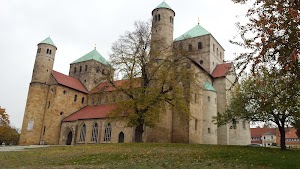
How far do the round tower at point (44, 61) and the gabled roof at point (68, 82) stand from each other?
58.0 inches

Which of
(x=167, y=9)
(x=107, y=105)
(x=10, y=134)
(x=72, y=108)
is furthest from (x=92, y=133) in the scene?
(x=10, y=134)

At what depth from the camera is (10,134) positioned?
204ft

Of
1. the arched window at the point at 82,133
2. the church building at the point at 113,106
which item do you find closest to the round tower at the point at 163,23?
the church building at the point at 113,106

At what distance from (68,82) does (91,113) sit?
28.5ft

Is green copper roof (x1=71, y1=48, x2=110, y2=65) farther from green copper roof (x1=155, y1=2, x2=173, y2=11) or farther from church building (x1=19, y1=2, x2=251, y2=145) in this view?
green copper roof (x1=155, y1=2, x2=173, y2=11)

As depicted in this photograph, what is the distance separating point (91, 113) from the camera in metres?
42.7

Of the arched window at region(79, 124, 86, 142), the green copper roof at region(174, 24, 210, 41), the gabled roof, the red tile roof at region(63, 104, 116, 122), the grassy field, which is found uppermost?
the green copper roof at region(174, 24, 210, 41)

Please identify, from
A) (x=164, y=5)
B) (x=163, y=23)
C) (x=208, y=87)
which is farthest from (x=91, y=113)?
(x=164, y=5)

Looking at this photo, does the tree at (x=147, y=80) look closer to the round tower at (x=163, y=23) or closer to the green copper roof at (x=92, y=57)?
the round tower at (x=163, y=23)

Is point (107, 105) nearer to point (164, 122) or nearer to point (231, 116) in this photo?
point (164, 122)

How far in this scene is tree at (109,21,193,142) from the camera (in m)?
26.4

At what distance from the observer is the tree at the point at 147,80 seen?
2642cm

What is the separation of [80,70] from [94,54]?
4298 mm

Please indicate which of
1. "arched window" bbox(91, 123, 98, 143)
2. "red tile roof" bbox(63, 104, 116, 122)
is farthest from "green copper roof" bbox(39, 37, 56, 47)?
"arched window" bbox(91, 123, 98, 143)
